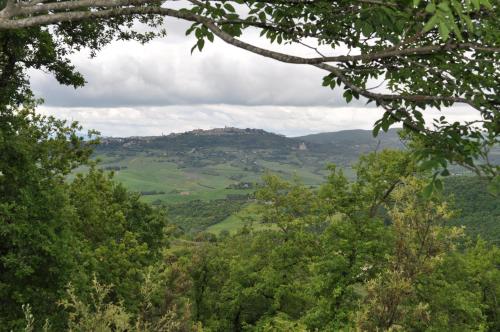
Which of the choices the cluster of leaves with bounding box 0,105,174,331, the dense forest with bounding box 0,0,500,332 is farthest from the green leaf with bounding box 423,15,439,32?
the cluster of leaves with bounding box 0,105,174,331

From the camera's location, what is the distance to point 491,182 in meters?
4.20

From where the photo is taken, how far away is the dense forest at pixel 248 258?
517 inches

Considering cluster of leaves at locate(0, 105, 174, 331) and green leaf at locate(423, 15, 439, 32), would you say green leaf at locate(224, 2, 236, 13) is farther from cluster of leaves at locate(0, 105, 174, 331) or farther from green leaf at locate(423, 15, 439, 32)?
cluster of leaves at locate(0, 105, 174, 331)

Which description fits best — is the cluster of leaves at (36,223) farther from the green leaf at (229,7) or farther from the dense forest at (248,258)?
the green leaf at (229,7)

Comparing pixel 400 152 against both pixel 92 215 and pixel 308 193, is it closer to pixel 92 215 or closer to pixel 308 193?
pixel 308 193

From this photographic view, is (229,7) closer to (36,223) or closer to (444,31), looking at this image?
(444,31)

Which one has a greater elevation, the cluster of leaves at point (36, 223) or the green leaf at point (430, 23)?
the green leaf at point (430, 23)

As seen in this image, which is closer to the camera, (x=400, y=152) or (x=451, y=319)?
(x=451, y=319)

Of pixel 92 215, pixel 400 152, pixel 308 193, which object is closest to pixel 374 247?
pixel 400 152

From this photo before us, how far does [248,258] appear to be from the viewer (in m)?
40.0

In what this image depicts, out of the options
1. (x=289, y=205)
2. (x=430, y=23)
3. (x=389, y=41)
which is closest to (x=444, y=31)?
(x=430, y=23)

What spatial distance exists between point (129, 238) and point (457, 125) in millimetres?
27617

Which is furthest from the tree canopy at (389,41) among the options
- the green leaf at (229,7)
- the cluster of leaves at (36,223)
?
the cluster of leaves at (36,223)

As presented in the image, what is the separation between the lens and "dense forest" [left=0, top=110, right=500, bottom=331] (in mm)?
13133
